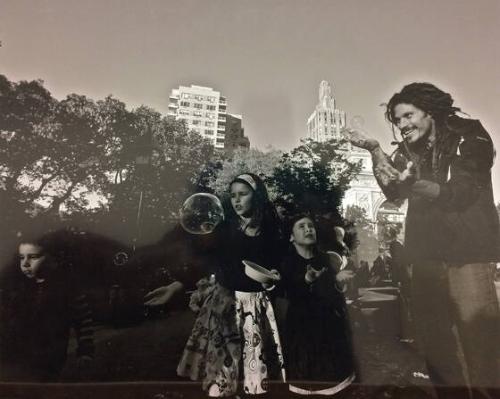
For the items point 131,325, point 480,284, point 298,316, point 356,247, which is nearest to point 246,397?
point 298,316

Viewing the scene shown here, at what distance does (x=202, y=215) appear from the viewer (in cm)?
477

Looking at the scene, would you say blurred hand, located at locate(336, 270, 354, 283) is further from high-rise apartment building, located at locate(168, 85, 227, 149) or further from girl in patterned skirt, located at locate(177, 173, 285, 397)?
high-rise apartment building, located at locate(168, 85, 227, 149)

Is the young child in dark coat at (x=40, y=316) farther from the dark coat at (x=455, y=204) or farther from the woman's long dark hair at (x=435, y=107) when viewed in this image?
the woman's long dark hair at (x=435, y=107)

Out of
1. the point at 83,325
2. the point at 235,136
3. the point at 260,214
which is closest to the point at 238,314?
the point at 260,214

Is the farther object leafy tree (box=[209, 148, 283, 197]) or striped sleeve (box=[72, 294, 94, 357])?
leafy tree (box=[209, 148, 283, 197])

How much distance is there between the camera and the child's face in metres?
4.64

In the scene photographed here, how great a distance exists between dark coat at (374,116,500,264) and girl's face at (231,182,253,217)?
7.56 feet

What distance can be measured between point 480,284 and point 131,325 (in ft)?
16.8

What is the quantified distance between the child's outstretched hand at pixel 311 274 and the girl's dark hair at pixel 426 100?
2827 millimetres

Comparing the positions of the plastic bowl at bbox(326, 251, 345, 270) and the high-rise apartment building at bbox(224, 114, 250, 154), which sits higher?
the high-rise apartment building at bbox(224, 114, 250, 154)

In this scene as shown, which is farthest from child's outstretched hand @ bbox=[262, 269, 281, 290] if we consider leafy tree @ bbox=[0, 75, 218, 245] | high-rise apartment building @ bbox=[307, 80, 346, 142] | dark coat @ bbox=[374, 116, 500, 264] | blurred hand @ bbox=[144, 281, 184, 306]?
high-rise apartment building @ bbox=[307, 80, 346, 142]

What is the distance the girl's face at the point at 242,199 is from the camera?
4789 millimetres

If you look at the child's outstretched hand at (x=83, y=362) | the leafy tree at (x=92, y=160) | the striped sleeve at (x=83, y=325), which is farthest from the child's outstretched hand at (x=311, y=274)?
the child's outstretched hand at (x=83, y=362)

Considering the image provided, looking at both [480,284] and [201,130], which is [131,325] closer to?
[201,130]
